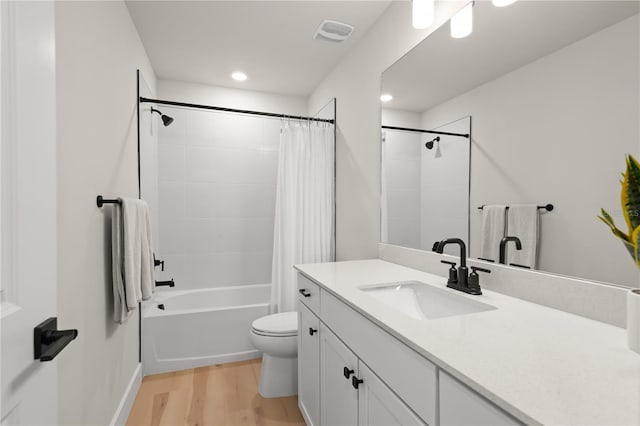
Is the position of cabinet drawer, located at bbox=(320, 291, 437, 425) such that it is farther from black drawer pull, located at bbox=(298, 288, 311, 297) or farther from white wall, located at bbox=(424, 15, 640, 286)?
white wall, located at bbox=(424, 15, 640, 286)

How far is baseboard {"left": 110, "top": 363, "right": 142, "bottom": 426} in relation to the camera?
1.68 m

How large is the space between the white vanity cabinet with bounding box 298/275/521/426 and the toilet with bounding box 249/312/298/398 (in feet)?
0.75

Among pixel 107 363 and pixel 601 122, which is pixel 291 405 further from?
pixel 601 122

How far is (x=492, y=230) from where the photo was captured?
1317 mm

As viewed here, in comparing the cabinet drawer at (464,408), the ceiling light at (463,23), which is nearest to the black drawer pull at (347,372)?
the cabinet drawer at (464,408)

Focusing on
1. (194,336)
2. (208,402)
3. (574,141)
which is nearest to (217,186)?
(194,336)

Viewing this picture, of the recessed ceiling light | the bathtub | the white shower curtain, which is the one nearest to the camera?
the bathtub

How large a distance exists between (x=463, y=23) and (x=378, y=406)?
1614 mm

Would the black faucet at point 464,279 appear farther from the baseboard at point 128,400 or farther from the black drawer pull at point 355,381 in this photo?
the baseboard at point 128,400

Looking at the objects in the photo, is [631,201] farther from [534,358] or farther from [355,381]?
[355,381]

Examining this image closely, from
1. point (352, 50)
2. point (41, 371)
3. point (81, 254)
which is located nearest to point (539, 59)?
point (352, 50)

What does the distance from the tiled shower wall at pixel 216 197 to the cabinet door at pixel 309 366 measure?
1.66 m

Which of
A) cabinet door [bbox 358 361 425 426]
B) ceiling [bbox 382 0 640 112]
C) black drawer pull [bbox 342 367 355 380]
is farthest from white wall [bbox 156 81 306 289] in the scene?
cabinet door [bbox 358 361 425 426]

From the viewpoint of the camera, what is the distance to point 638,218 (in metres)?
0.71
